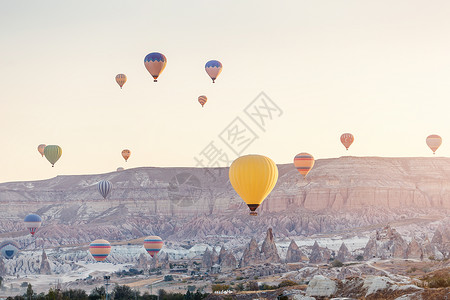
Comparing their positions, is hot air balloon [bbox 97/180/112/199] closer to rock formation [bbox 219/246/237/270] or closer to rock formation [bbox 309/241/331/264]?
rock formation [bbox 219/246/237/270]

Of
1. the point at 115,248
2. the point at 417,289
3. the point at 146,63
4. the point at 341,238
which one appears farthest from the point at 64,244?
the point at 417,289

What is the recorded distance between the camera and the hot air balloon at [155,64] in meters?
101

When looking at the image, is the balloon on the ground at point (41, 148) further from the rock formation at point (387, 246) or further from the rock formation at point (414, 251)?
the rock formation at point (414, 251)

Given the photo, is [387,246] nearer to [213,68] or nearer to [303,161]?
[303,161]

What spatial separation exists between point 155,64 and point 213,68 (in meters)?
8.29

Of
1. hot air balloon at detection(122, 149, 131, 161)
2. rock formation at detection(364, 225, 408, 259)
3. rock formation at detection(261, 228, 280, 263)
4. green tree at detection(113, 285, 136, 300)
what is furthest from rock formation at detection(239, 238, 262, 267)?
hot air balloon at detection(122, 149, 131, 161)

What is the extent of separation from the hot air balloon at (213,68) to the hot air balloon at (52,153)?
1682 inches

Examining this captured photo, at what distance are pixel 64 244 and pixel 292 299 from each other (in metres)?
137

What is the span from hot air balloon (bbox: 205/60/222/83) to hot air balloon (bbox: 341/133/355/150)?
48.4m

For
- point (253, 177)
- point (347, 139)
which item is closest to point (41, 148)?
point (347, 139)

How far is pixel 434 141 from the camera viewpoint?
502 ft

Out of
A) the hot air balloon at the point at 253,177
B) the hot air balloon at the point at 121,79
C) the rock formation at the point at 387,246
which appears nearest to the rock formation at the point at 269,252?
the rock formation at the point at 387,246

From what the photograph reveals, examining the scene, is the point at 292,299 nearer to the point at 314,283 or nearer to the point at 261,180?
the point at 314,283

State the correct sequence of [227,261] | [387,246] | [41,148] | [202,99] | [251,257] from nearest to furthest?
1. [202,99]
2. [387,246]
3. [251,257]
4. [227,261]
5. [41,148]
